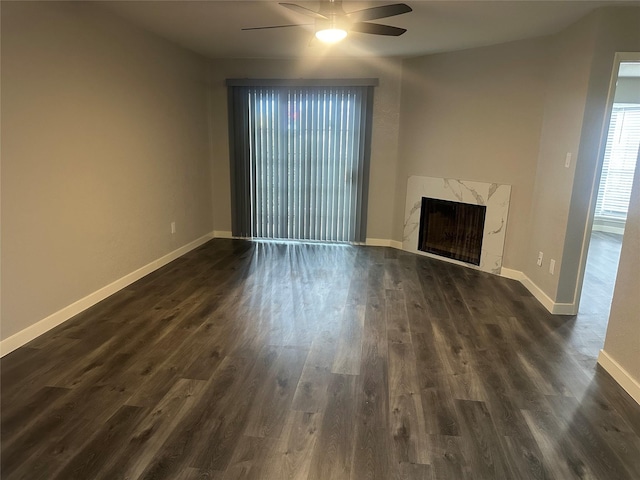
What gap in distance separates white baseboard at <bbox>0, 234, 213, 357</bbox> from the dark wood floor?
0.20 feet

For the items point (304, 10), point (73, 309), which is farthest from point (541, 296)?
point (73, 309)

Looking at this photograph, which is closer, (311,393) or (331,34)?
Result: (311,393)

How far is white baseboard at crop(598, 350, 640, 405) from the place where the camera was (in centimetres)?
236

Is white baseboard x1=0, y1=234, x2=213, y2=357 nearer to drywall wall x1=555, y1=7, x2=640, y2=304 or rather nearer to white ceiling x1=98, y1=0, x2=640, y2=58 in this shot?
white ceiling x1=98, y1=0, x2=640, y2=58

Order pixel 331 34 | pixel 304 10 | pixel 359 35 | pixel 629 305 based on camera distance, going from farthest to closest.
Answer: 1. pixel 359 35
2. pixel 331 34
3. pixel 304 10
4. pixel 629 305

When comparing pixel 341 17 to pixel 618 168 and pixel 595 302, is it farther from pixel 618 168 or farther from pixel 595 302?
pixel 618 168

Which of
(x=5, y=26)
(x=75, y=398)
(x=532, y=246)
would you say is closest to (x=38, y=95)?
(x=5, y=26)

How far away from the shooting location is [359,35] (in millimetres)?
4070

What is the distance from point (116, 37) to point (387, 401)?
11.9ft

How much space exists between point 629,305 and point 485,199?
2.29 m

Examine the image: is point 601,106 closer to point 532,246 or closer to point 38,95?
point 532,246

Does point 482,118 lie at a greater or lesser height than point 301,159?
greater

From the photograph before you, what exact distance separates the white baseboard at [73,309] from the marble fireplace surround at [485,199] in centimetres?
317

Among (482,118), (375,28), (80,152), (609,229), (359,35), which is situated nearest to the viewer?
(375,28)
